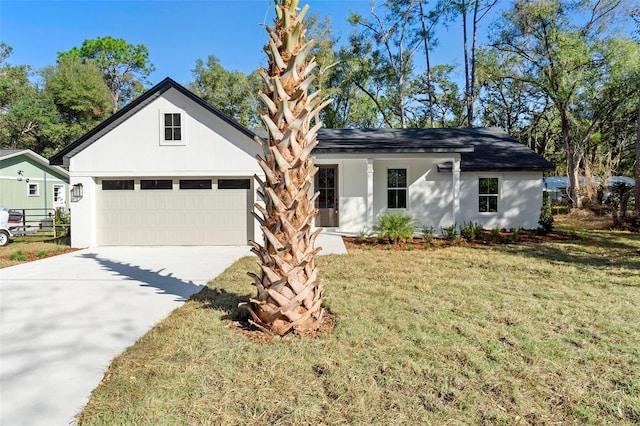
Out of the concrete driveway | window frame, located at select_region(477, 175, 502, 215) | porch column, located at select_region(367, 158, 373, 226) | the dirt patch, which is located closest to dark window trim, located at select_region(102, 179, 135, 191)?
the concrete driveway

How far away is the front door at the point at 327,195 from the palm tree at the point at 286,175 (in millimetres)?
9910

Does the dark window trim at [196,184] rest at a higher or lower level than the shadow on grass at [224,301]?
higher

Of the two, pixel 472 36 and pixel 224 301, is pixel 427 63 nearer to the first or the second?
pixel 472 36

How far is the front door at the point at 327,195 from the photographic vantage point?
13.9 m

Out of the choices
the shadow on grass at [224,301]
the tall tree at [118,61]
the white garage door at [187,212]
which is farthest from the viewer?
the tall tree at [118,61]

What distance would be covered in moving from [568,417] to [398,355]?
1374 mm

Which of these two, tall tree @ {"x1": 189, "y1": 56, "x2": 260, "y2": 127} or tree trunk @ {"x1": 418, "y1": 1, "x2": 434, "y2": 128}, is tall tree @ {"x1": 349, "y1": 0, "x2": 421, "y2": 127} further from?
tall tree @ {"x1": 189, "y1": 56, "x2": 260, "y2": 127}

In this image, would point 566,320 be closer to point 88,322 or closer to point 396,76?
point 88,322

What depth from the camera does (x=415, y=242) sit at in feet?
37.2

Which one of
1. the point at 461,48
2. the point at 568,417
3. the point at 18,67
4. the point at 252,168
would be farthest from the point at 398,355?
the point at 18,67

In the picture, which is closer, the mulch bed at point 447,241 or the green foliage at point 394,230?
the mulch bed at point 447,241

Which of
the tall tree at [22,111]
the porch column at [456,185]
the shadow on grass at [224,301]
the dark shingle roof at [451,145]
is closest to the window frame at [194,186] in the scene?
the dark shingle roof at [451,145]

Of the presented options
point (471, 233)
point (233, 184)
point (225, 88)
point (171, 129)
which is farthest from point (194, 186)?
point (225, 88)

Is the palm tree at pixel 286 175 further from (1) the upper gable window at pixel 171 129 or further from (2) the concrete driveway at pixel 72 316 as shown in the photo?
(1) the upper gable window at pixel 171 129
